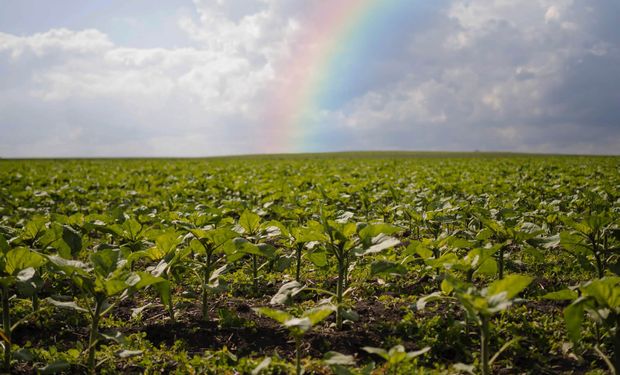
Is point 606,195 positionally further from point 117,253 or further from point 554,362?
point 117,253

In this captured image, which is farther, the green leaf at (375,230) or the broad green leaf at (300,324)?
the green leaf at (375,230)

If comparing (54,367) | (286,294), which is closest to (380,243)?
(286,294)

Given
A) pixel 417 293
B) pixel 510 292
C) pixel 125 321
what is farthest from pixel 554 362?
pixel 125 321

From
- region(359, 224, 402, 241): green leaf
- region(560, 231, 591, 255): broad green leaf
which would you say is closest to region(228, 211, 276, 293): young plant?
region(359, 224, 402, 241): green leaf

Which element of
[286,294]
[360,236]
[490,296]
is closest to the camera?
[490,296]

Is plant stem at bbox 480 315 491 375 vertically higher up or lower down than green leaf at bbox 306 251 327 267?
lower down

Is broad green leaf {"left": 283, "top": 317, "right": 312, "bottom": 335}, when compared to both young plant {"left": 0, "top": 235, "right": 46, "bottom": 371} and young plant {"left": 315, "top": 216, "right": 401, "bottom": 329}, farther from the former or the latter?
young plant {"left": 0, "top": 235, "right": 46, "bottom": 371}

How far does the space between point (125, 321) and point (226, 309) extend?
0.96m

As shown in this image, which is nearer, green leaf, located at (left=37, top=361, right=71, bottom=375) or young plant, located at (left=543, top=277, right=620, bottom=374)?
young plant, located at (left=543, top=277, right=620, bottom=374)

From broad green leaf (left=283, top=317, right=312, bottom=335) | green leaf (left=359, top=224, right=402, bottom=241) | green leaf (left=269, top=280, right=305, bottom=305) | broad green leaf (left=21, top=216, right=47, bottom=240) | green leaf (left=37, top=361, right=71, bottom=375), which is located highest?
green leaf (left=359, top=224, right=402, bottom=241)

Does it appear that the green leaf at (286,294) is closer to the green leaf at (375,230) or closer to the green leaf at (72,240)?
the green leaf at (375,230)

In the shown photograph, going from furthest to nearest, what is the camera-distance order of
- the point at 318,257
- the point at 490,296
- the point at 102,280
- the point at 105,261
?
the point at 318,257 < the point at 105,261 < the point at 102,280 < the point at 490,296

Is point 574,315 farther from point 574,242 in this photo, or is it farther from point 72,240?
point 72,240

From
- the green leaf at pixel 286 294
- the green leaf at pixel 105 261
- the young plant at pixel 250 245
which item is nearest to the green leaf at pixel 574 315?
the green leaf at pixel 286 294
